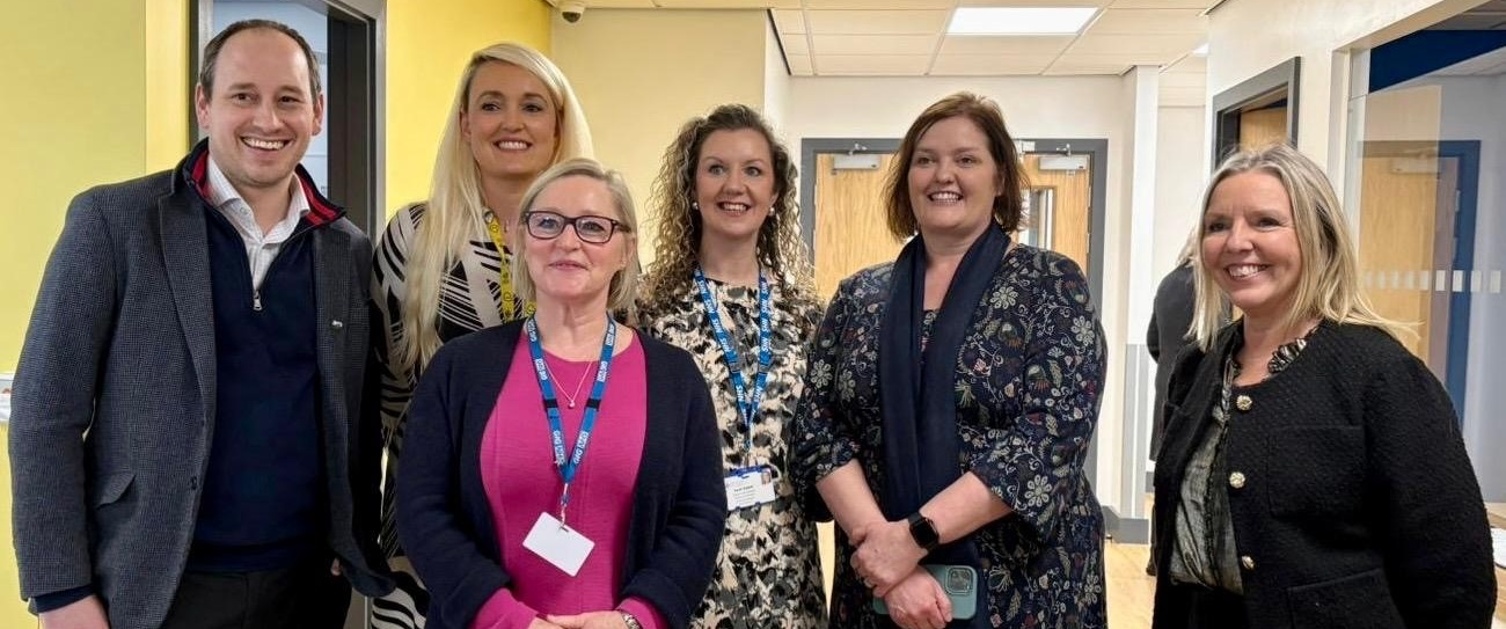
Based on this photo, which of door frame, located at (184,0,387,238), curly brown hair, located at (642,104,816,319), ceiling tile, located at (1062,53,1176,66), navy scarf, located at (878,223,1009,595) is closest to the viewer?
navy scarf, located at (878,223,1009,595)

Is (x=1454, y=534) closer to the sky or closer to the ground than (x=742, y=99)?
closer to the ground

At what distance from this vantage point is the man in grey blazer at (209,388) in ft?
5.09

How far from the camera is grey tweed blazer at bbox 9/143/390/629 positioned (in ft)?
5.03

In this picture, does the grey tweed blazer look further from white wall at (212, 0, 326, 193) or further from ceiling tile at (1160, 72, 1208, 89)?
ceiling tile at (1160, 72, 1208, 89)

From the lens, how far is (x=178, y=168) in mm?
1688

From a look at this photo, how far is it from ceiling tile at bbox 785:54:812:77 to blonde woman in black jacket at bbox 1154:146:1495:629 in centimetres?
481

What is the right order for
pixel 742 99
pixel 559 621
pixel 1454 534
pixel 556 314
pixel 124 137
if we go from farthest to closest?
pixel 742 99 < pixel 124 137 < pixel 556 314 < pixel 559 621 < pixel 1454 534

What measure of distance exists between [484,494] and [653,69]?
12.7 ft

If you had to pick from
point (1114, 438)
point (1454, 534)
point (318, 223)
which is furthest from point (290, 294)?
point (1114, 438)

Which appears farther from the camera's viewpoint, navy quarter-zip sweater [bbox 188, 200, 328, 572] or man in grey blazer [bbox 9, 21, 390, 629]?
navy quarter-zip sweater [bbox 188, 200, 328, 572]

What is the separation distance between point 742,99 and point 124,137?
10.9 ft

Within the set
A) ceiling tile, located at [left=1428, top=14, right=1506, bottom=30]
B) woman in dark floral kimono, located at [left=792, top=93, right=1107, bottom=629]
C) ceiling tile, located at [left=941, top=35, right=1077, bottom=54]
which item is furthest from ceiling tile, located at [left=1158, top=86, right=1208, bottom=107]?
woman in dark floral kimono, located at [left=792, top=93, right=1107, bottom=629]

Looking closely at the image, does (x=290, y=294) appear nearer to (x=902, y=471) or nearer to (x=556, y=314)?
(x=556, y=314)

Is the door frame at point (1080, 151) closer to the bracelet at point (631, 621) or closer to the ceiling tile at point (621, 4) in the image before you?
the ceiling tile at point (621, 4)
